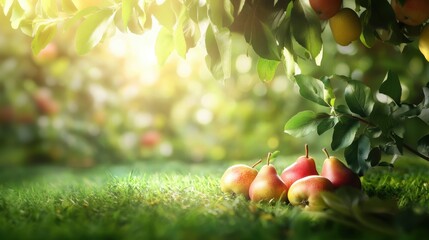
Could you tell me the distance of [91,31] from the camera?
167 cm

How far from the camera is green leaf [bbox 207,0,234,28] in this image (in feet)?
5.19

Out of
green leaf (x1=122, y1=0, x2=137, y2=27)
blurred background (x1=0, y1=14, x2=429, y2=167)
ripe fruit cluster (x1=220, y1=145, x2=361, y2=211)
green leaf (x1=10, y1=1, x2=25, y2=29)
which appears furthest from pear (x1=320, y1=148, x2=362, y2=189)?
blurred background (x1=0, y1=14, x2=429, y2=167)

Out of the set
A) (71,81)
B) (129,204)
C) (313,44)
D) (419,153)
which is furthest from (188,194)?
(71,81)

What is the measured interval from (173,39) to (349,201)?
647 millimetres

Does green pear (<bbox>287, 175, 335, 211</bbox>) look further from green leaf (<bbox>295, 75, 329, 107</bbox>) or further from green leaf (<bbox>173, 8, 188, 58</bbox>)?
green leaf (<bbox>173, 8, 188, 58</bbox>)

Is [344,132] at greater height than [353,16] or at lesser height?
lesser

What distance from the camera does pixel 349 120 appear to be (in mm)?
1786

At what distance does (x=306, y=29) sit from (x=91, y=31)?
1.83 feet

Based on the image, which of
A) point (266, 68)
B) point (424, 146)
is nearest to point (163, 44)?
point (266, 68)

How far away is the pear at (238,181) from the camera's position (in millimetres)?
1928

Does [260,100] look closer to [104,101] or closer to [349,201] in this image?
[104,101]

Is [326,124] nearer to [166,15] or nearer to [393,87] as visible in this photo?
[393,87]

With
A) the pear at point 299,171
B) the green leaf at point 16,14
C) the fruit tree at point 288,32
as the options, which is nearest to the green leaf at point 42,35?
the fruit tree at point 288,32

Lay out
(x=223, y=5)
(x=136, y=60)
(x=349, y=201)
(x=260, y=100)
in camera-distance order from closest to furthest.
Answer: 1. (x=349, y=201)
2. (x=223, y=5)
3. (x=136, y=60)
4. (x=260, y=100)
